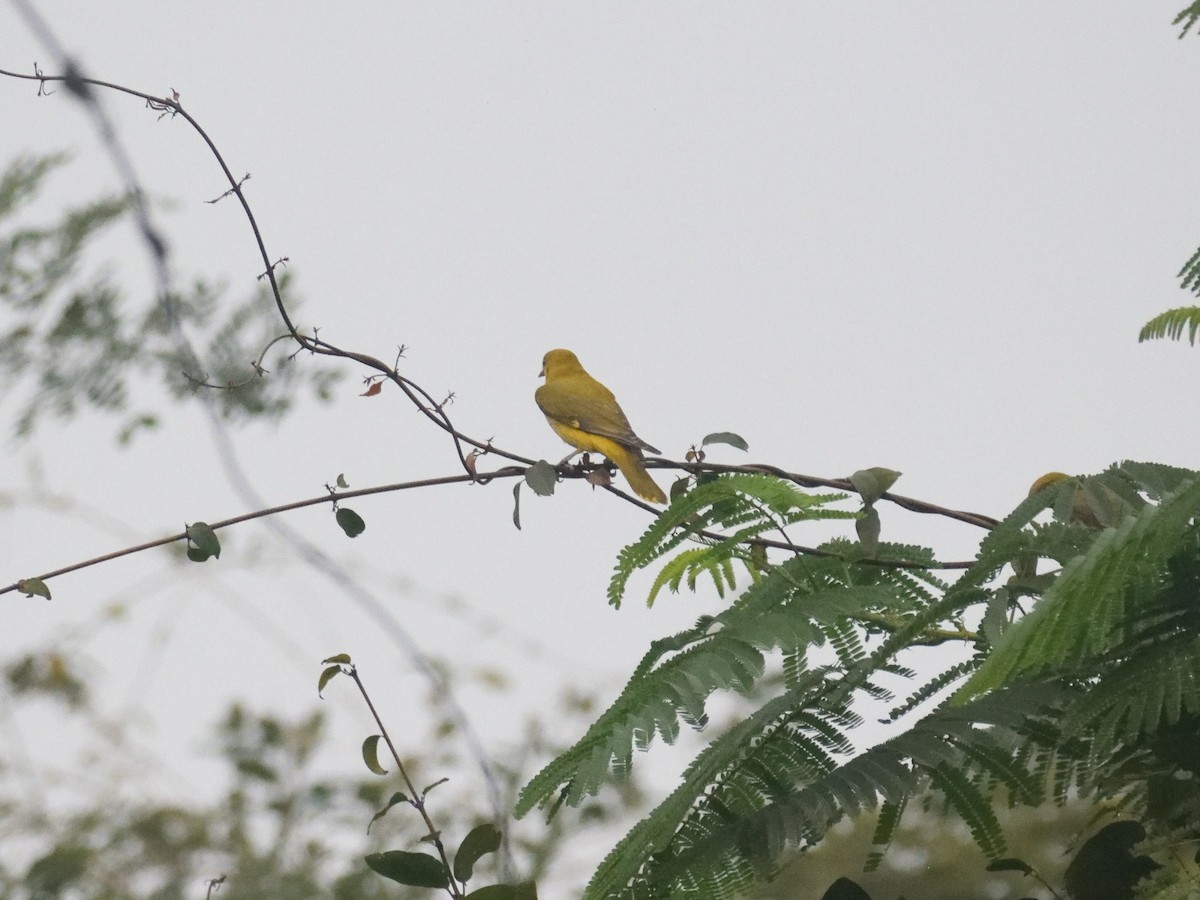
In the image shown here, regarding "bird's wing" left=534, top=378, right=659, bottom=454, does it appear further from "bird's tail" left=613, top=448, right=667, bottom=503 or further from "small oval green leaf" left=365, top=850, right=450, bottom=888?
"small oval green leaf" left=365, top=850, right=450, bottom=888

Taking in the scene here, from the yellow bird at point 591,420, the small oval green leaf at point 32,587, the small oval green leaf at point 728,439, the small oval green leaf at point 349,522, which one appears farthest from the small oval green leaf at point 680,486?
the yellow bird at point 591,420

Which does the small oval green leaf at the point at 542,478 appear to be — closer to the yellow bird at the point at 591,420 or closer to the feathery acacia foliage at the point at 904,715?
the feathery acacia foliage at the point at 904,715

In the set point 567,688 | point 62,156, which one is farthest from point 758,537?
point 62,156

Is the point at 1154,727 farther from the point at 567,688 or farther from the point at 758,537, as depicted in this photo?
the point at 567,688

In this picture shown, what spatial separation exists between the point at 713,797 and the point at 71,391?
9.58ft

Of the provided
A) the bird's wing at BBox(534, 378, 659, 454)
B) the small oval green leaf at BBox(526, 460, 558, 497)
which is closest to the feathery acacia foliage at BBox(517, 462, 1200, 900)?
the small oval green leaf at BBox(526, 460, 558, 497)

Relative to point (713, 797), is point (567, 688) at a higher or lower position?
higher

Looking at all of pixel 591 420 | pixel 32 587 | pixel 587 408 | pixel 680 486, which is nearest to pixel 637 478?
pixel 591 420

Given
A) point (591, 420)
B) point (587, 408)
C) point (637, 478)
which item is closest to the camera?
point (637, 478)

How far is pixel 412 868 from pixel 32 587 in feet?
2.39

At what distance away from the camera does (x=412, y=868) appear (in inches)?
59.9

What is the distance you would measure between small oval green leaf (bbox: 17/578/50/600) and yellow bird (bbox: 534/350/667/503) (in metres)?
1.66

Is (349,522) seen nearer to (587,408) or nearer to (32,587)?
(32,587)

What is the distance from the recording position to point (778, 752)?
1465 mm
